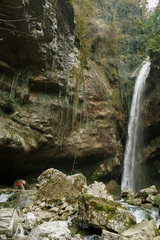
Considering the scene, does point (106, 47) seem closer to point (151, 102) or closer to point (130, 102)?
point (130, 102)

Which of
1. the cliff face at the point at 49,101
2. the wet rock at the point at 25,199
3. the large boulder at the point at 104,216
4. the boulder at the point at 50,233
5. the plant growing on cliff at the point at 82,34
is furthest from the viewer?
the plant growing on cliff at the point at 82,34

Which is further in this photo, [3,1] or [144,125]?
[144,125]

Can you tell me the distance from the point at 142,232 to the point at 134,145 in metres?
11.0

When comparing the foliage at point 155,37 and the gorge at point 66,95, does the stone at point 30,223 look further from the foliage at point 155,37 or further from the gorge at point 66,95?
the foliage at point 155,37

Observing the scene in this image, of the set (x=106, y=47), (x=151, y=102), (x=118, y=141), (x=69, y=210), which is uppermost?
(x=106, y=47)

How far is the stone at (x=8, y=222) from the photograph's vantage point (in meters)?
3.83

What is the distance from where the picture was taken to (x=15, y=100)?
9.81 meters

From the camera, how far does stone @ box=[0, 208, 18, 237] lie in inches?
151

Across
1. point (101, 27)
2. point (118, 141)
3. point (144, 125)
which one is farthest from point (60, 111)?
point (101, 27)

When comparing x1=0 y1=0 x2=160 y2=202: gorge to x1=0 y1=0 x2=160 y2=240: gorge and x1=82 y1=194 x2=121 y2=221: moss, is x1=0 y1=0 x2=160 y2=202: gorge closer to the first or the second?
x1=0 y1=0 x2=160 y2=240: gorge

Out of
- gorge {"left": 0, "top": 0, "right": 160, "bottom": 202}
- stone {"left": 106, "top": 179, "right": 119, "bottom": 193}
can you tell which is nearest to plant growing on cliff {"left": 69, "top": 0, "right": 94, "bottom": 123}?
gorge {"left": 0, "top": 0, "right": 160, "bottom": 202}

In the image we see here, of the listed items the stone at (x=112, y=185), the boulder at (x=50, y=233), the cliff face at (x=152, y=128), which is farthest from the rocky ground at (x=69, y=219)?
the cliff face at (x=152, y=128)

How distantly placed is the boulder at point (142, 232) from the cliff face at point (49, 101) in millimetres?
6797

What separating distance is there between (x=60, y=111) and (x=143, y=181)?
8.21 meters
